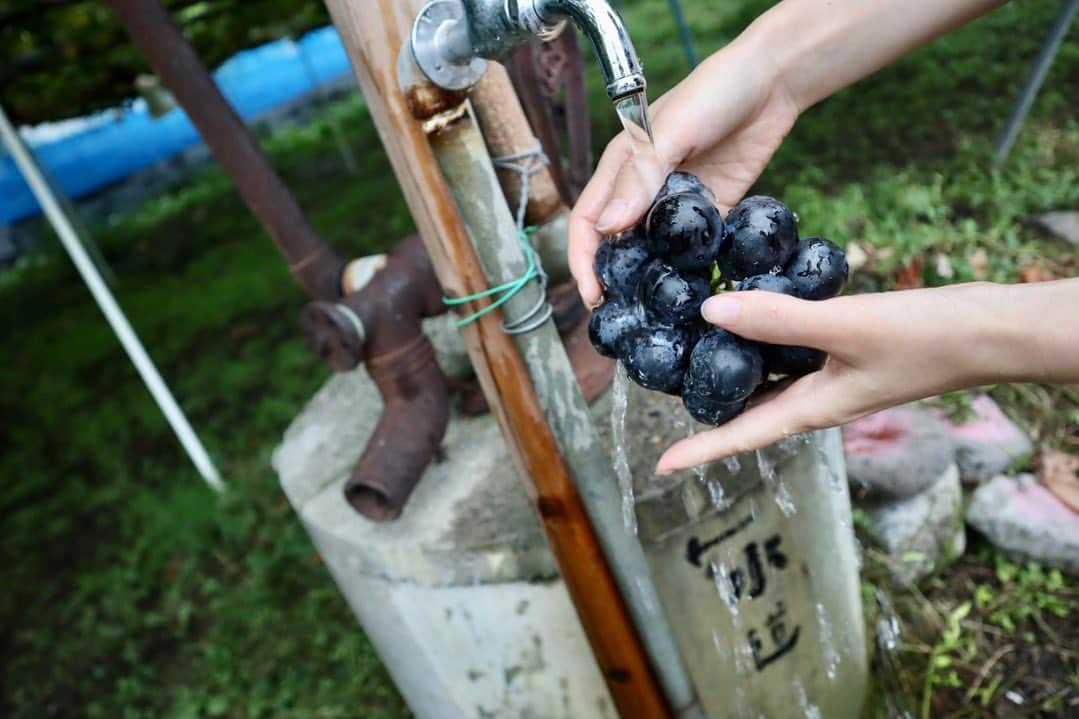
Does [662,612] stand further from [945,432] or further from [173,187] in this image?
[173,187]

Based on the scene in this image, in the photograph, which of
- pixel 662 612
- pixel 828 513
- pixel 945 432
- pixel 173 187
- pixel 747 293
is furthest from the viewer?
pixel 173 187

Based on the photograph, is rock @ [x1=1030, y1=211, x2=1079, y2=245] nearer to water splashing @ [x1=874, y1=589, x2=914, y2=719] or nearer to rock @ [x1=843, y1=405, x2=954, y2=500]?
rock @ [x1=843, y1=405, x2=954, y2=500]

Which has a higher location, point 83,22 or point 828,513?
point 83,22

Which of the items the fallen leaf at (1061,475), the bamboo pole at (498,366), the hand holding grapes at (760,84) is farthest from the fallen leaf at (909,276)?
the bamboo pole at (498,366)

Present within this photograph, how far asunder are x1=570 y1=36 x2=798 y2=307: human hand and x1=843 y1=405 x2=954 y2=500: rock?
1.47 m

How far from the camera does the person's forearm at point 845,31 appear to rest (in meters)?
1.29

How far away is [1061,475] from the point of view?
2691 millimetres

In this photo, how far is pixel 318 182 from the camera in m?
9.08

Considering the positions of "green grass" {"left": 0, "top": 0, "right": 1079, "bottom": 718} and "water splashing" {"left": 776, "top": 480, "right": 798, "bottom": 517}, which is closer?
"water splashing" {"left": 776, "top": 480, "right": 798, "bottom": 517}

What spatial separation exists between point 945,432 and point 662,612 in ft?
6.09

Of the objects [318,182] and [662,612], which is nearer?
[662,612]

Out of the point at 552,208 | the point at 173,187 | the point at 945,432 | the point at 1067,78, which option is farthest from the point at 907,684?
the point at 173,187

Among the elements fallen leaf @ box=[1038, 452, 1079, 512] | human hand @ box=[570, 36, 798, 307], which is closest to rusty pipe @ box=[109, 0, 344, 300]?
human hand @ box=[570, 36, 798, 307]

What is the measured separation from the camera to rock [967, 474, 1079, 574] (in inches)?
99.7
